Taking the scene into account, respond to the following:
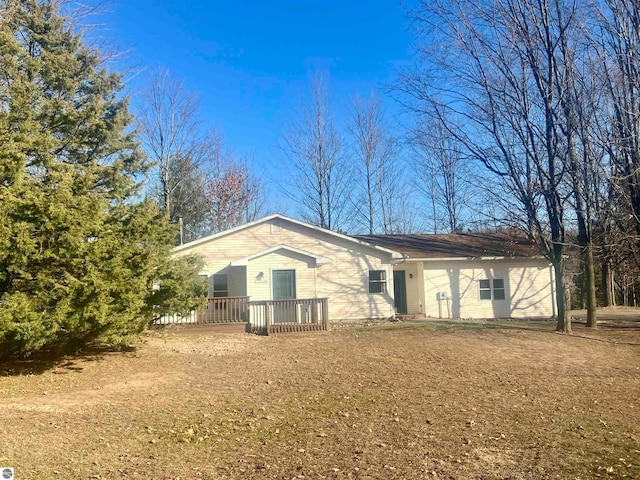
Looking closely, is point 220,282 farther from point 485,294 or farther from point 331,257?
point 485,294

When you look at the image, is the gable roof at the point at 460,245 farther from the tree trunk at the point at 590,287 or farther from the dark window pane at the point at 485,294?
the tree trunk at the point at 590,287

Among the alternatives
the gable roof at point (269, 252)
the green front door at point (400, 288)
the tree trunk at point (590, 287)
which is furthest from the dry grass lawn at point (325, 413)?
the green front door at point (400, 288)

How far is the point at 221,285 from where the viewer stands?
60.4 ft

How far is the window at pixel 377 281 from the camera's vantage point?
19.2m

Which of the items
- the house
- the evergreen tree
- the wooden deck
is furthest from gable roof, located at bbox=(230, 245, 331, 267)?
the evergreen tree

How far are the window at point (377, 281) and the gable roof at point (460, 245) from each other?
1606 millimetres

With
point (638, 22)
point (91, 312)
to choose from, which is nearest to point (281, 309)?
point (91, 312)

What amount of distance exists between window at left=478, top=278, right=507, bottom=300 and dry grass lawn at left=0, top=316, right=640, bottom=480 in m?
7.96

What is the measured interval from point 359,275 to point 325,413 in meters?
12.4

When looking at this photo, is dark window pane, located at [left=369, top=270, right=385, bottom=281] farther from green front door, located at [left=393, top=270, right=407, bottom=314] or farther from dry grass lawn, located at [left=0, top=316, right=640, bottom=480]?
dry grass lawn, located at [left=0, top=316, right=640, bottom=480]

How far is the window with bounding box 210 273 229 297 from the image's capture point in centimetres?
1834

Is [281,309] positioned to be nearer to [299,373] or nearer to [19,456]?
[299,373]

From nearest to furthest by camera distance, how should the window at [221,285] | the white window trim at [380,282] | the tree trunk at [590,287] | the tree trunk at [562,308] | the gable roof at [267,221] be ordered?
the tree trunk at [562,308] < the tree trunk at [590,287] < the window at [221,285] < the gable roof at [267,221] < the white window trim at [380,282]

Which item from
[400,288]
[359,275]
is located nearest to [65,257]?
[359,275]
